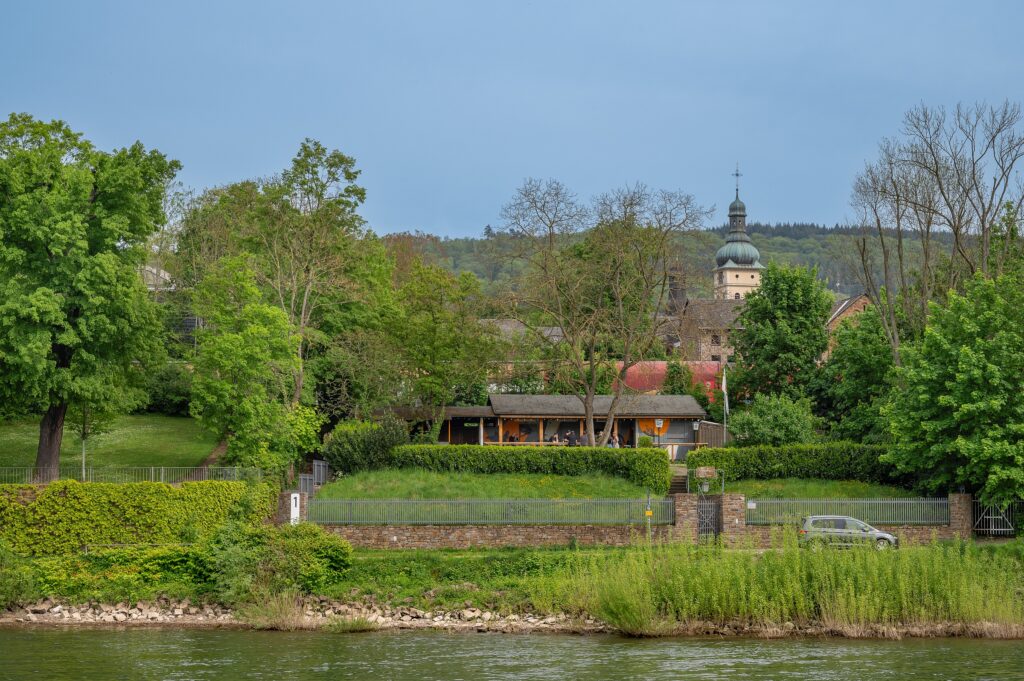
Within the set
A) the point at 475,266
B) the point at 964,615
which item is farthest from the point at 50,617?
the point at 475,266

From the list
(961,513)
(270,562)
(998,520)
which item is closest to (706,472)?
(961,513)

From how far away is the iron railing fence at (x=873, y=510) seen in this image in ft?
128

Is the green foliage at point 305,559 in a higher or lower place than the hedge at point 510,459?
lower

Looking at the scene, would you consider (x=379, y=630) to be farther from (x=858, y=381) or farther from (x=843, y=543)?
(x=858, y=381)

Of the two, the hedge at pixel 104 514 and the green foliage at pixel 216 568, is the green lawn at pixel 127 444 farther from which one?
the green foliage at pixel 216 568

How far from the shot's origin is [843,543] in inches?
1237

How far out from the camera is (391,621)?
32.5 metres

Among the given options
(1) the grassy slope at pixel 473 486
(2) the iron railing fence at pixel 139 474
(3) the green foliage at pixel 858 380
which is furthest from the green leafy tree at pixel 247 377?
(3) the green foliage at pixel 858 380

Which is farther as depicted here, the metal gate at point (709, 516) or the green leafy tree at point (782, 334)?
the green leafy tree at point (782, 334)

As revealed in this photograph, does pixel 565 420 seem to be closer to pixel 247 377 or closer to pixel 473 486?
pixel 473 486

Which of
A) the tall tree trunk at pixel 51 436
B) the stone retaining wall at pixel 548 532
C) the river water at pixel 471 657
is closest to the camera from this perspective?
the river water at pixel 471 657

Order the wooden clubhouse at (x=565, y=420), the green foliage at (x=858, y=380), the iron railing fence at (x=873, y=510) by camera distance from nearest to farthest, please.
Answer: the iron railing fence at (x=873, y=510), the green foliage at (x=858, y=380), the wooden clubhouse at (x=565, y=420)

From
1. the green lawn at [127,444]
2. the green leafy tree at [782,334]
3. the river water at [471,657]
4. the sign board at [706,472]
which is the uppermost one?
the green leafy tree at [782,334]

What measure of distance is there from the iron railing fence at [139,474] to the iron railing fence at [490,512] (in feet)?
10.7
